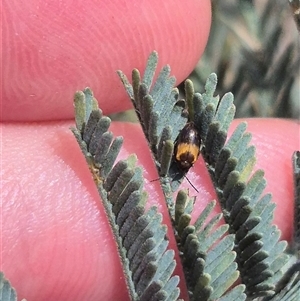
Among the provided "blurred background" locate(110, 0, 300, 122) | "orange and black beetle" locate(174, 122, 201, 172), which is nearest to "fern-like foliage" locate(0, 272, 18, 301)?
"orange and black beetle" locate(174, 122, 201, 172)

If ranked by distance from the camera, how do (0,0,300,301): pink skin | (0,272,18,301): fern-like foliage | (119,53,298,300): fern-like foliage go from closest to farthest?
(0,272,18,301): fern-like foliage, (119,53,298,300): fern-like foliage, (0,0,300,301): pink skin

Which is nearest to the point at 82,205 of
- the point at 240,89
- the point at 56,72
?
the point at 56,72

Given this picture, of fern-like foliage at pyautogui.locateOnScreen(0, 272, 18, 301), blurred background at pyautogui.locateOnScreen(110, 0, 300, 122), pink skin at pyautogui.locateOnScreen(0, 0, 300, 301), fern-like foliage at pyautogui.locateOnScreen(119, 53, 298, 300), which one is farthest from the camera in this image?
blurred background at pyautogui.locateOnScreen(110, 0, 300, 122)

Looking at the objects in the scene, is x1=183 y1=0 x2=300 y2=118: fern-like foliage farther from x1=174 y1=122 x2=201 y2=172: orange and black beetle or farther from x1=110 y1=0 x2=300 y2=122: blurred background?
x1=174 y1=122 x2=201 y2=172: orange and black beetle

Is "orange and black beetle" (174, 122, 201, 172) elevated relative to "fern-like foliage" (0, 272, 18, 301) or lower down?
elevated

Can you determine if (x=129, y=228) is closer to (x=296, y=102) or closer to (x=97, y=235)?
(x=97, y=235)

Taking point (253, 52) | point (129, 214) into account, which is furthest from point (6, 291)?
point (253, 52)
